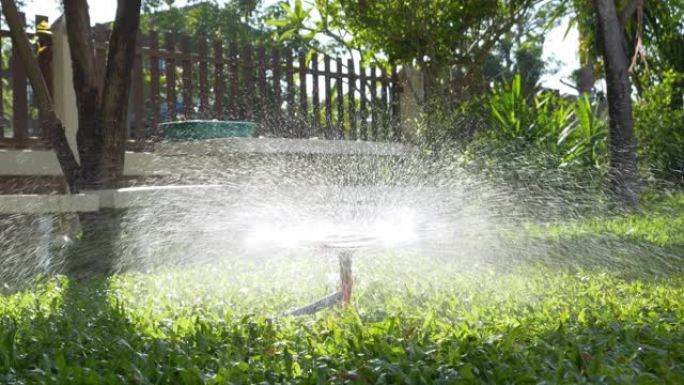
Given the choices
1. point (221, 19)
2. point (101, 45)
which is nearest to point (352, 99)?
point (101, 45)

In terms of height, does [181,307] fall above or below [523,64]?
below

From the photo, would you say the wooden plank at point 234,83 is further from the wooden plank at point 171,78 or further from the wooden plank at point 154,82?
the wooden plank at point 154,82

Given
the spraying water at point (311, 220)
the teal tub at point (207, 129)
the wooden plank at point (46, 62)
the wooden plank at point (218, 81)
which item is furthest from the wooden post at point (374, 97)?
the wooden plank at point (46, 62)

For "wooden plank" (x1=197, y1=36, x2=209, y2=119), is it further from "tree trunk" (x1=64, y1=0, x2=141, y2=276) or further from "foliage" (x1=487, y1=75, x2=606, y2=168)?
"foliage" (x1=487, y1=75, x2=606, y2=168)

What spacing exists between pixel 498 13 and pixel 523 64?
2780cm

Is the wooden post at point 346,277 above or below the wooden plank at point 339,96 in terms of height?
below

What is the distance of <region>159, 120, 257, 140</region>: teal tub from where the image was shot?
Answer: 28.8 ft

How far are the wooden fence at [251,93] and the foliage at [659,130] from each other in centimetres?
337

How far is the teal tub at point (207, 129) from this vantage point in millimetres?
8781

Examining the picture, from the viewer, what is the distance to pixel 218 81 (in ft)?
34.1

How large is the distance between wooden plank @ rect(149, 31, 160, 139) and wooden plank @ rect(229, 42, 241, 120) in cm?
104

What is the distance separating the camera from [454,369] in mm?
3184

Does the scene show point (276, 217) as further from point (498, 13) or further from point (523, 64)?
point (523, 64)

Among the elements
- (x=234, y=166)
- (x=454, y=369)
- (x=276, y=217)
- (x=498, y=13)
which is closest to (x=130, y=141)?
(x=234, y=166)
